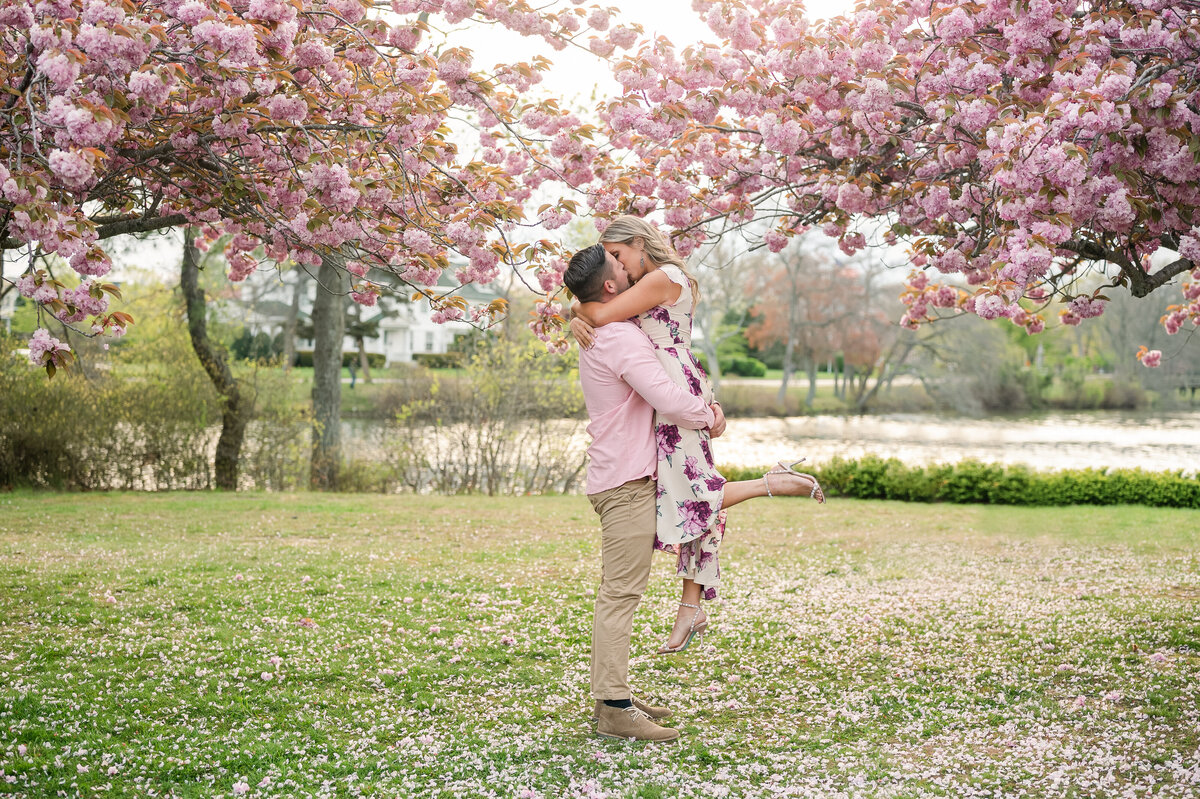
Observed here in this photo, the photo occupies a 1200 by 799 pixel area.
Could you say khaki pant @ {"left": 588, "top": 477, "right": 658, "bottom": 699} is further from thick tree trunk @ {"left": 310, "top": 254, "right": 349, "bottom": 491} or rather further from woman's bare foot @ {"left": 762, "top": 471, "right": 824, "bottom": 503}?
thick tree trunk @ {"left": 310, "top": 254, "right": 349, "bottom": 491}

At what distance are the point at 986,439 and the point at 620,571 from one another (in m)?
21.4

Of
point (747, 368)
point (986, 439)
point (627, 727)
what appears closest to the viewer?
point (627, 727)

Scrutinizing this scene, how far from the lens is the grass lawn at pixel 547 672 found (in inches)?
116

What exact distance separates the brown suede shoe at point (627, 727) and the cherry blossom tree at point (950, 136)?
1937 mm

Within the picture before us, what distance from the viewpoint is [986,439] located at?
22125 mm

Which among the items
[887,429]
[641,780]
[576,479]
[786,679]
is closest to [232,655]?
[641,780]

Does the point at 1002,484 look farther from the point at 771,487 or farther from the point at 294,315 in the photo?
the point at 294,315

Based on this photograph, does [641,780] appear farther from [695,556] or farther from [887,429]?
[887,429]

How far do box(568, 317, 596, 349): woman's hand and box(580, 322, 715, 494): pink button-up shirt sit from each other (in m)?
0.02

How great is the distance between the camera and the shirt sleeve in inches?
117

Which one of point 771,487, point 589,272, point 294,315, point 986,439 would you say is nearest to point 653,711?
point 771,487

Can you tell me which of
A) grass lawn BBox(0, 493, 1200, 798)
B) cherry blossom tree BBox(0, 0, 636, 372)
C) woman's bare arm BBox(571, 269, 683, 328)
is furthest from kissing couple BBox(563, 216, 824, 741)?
cherry blossom tree BBox(0, 0, 636, 372)

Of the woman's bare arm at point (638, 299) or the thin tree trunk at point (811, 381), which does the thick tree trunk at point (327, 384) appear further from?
the thin tree trunk at point (811, 381)

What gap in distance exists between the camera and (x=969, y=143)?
12.9 ft
